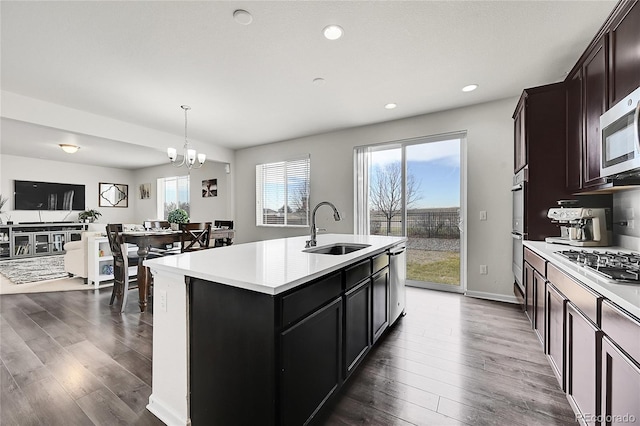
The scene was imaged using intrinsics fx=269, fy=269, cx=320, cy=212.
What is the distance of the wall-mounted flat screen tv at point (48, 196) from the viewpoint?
683cm

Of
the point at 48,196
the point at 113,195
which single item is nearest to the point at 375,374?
the point at 48,196

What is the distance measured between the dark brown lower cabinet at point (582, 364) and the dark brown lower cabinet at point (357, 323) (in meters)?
1.13

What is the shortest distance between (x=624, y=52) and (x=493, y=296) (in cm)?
288

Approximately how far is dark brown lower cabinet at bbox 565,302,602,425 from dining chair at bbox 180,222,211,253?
12.3ft

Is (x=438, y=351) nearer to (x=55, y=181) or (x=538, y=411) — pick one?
(x=538, y=411)

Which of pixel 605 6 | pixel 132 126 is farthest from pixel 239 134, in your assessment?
pixel 605 6

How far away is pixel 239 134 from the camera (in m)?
5.03

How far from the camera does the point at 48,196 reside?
723 cm

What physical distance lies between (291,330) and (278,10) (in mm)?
2109

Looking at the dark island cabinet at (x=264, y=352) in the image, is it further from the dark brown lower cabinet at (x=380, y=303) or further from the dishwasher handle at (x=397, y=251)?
the dishwasher handle at (x=397, y=251)

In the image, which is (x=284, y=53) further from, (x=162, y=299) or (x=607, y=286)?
(x=607, y=286)

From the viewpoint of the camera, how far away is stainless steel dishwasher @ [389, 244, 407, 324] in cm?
248

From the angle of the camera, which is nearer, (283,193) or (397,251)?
(397,251)

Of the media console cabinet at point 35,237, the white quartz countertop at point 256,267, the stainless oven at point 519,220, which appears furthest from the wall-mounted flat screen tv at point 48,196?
the stainless oven at point 519,220
